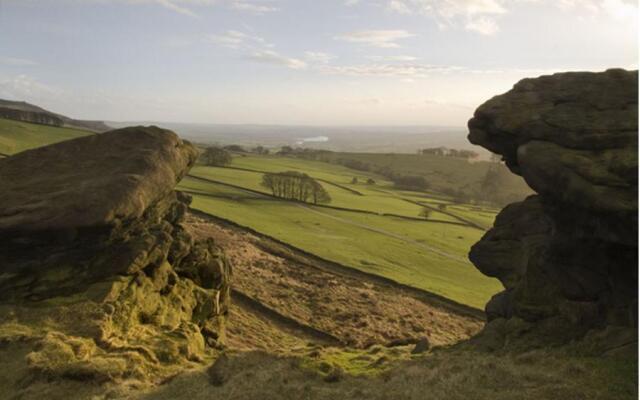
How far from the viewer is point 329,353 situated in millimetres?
28234

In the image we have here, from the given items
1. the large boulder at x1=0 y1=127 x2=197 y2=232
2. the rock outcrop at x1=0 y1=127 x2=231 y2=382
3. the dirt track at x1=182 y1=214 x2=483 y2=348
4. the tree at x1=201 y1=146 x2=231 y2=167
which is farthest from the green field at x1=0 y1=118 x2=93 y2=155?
the rock outcrop at x1=0 y1=127 x2=231 y2=382

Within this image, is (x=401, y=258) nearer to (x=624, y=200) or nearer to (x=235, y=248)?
(x=235, y=248)

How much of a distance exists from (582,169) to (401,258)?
5575 cm

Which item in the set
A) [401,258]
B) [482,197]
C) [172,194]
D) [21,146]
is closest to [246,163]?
[21,146]

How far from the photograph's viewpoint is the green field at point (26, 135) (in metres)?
134

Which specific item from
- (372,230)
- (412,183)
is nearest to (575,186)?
(372,230)

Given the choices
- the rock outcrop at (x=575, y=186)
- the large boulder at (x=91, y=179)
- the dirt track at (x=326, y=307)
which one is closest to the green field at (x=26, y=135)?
the dirt track at (x=326, y=307)

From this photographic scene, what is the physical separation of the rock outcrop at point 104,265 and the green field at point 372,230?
120 ft

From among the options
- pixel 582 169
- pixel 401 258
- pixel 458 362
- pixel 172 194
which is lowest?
pixel 401 258

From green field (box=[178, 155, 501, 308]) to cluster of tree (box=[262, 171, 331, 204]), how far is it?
398 centimetres

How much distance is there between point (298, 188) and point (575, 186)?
10239cm

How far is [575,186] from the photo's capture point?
22.0 meters

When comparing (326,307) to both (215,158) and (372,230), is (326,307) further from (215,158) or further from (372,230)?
(215,158)

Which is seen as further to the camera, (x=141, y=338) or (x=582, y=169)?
(x=141, y=338)
